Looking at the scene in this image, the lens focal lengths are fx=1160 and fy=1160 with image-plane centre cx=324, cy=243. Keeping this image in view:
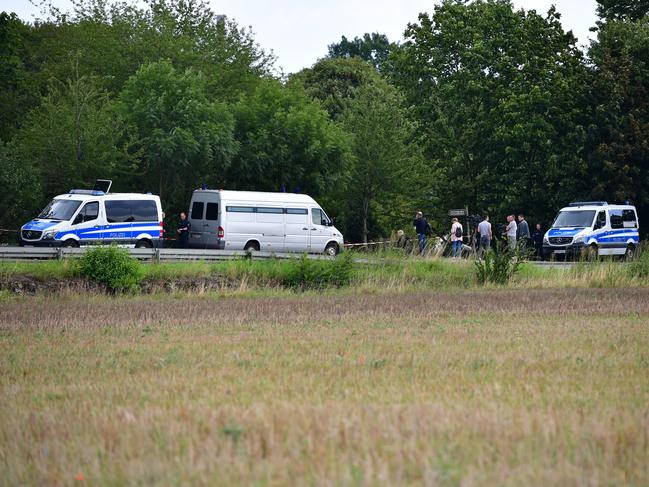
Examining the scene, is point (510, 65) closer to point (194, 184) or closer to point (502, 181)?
point (502, 181)

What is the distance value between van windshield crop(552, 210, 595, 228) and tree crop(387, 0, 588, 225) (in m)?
7.55

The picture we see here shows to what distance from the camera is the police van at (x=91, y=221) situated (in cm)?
→ 3744

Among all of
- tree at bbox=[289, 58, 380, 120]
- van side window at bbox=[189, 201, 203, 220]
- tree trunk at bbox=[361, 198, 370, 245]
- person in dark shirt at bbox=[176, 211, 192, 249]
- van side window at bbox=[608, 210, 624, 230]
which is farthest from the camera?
tree at bbox=[289, 58, 380, 120]

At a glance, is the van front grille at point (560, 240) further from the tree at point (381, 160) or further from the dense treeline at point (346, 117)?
the tree at point (381, 160)

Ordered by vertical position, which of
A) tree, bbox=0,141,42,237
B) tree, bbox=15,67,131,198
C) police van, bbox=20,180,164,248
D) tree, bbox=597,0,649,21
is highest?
tree, bbox=597,0,649,21

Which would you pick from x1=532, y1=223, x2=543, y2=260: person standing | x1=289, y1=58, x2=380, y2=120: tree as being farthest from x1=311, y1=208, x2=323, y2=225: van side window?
x1=289, y1=58, x2=380, y2=120: tree

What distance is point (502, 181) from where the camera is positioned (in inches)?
2197

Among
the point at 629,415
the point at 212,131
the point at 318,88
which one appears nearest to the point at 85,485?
the point at 629,415

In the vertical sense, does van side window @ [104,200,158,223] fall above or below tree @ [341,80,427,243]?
below

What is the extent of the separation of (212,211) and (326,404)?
105 ft

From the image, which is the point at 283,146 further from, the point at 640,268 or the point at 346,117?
the point at 640,268

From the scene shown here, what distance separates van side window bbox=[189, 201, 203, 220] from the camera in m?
41.7

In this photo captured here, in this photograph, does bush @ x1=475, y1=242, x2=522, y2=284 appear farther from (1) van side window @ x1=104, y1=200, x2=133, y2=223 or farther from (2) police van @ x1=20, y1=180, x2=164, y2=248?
(1) van side window @ x1=104, y1=200, x2=133, y2=223

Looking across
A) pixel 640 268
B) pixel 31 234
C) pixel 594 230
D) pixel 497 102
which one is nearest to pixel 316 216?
pixel 31 234
